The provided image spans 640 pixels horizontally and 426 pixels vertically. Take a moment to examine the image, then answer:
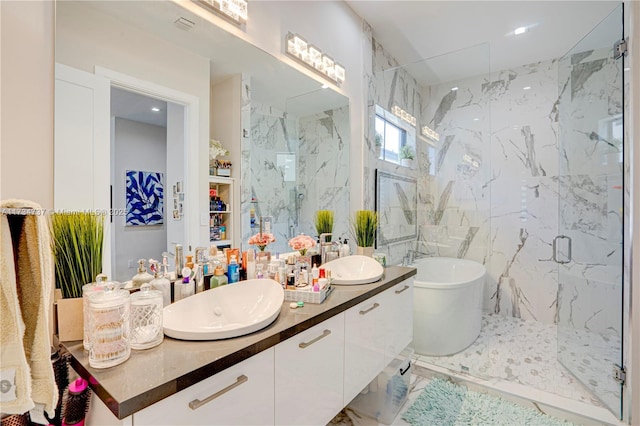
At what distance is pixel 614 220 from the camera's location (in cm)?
207

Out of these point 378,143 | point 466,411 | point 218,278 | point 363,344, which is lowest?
point 466,411

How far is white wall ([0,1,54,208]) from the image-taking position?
0.90 metres

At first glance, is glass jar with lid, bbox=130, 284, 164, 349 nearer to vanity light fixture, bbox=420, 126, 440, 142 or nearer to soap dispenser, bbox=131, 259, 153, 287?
soap dispenser, bbox=131, 259, 153, 287

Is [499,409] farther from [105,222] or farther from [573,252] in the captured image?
[105,222]

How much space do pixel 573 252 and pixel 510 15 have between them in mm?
2047

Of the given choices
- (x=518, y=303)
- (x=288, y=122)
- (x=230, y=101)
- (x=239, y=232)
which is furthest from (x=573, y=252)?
(x=230, y=101)

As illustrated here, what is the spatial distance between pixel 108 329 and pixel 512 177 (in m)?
4.00

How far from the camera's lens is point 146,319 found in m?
0.95

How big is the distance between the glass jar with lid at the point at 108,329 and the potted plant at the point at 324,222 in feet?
4.76

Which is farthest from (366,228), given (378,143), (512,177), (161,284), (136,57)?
(512,177)

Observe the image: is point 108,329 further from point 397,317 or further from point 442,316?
point 442,316

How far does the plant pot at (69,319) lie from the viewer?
0.92 m

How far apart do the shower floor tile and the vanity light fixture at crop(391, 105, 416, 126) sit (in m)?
2.30

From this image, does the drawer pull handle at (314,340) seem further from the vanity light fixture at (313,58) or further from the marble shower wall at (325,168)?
the vanity light fixture at (313,58)
